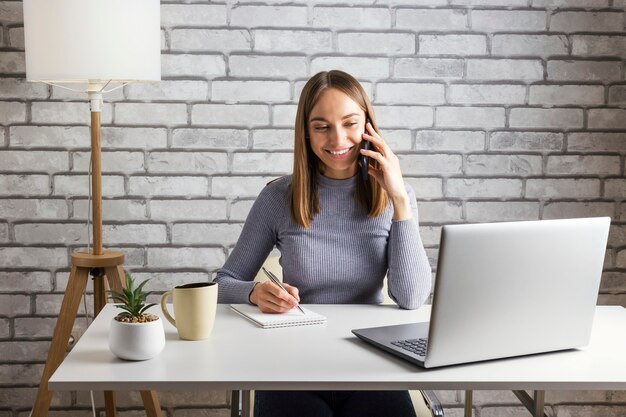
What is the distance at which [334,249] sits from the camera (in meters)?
1.96

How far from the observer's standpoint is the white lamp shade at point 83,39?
6.99 ft

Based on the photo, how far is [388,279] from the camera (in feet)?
6.35

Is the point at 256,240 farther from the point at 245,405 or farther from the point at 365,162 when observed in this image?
the point at 245,405

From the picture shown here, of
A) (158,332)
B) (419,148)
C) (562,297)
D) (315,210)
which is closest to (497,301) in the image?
(562,297)

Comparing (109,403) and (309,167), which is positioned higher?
(309,167)

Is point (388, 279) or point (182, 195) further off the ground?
point (182, 195)

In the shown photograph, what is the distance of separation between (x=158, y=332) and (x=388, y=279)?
768 mm

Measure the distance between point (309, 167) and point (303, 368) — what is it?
85cm

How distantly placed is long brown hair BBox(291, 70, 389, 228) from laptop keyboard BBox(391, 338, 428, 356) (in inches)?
23.4

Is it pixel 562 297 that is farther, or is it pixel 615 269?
pixel 615 269

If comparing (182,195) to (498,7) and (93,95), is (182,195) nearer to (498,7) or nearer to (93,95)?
(93,95)

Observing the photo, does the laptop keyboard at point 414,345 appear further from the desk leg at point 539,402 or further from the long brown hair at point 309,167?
the long brown hair at point 309,167

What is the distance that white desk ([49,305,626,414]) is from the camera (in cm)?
123

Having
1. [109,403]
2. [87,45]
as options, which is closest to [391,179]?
[87,45]
